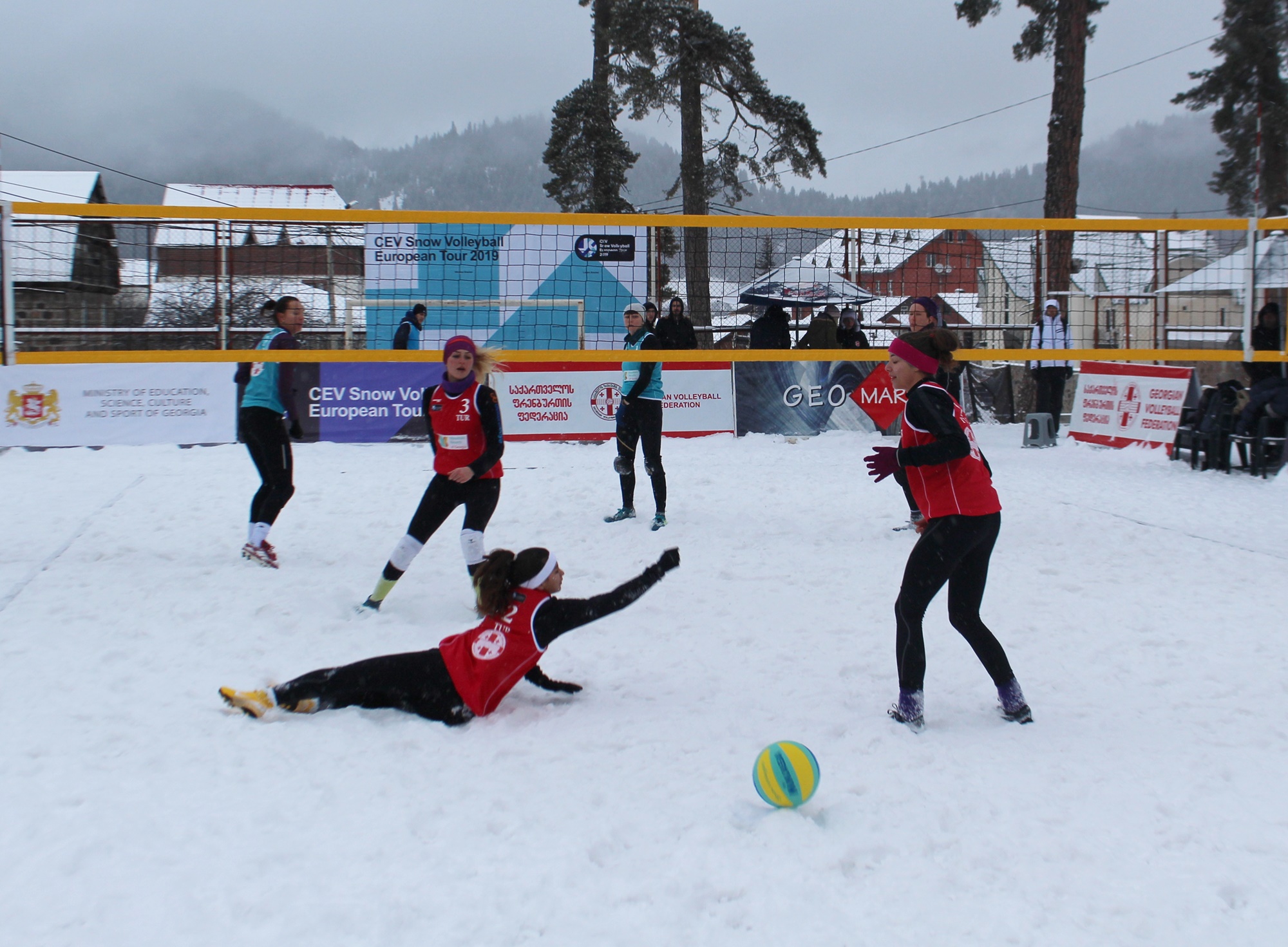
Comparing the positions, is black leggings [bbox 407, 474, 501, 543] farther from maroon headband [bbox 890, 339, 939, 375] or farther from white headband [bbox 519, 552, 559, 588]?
maroon headband [bbox 890, 339, 939, 375]

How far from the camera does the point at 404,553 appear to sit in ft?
17.9

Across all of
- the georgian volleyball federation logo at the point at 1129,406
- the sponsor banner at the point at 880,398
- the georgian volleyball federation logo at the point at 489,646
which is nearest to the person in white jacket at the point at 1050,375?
the georgian volleyball federation logo at the point at 1129,406

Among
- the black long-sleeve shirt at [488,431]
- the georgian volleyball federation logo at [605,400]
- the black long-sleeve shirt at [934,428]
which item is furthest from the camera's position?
the georgian volleyball federation logo at [605,400]

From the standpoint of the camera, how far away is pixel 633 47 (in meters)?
17.2

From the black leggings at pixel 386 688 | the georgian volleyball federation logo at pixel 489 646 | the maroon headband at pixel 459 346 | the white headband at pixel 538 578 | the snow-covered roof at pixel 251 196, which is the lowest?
the black leggings at pixel 386 688

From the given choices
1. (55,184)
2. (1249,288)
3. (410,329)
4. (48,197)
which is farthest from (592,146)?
(55,184)

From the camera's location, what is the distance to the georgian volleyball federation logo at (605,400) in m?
12.5

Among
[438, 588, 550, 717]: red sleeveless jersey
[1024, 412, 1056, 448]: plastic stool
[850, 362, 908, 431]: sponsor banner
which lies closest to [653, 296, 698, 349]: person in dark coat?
[850, 362, 908, 431]: sponsor banner

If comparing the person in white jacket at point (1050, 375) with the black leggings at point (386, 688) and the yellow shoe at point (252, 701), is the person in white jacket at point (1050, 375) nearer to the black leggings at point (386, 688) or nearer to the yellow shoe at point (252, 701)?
the black leggings at point (386, 688)

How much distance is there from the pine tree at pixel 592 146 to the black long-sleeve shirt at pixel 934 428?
18008mm

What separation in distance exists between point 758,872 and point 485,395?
10.9ft

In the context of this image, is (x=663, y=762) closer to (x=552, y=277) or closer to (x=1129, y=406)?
(x=552, y=277)

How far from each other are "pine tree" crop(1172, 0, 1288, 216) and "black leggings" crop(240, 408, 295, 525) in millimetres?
27658

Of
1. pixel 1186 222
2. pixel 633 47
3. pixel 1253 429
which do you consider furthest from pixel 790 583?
pixel 633 47
